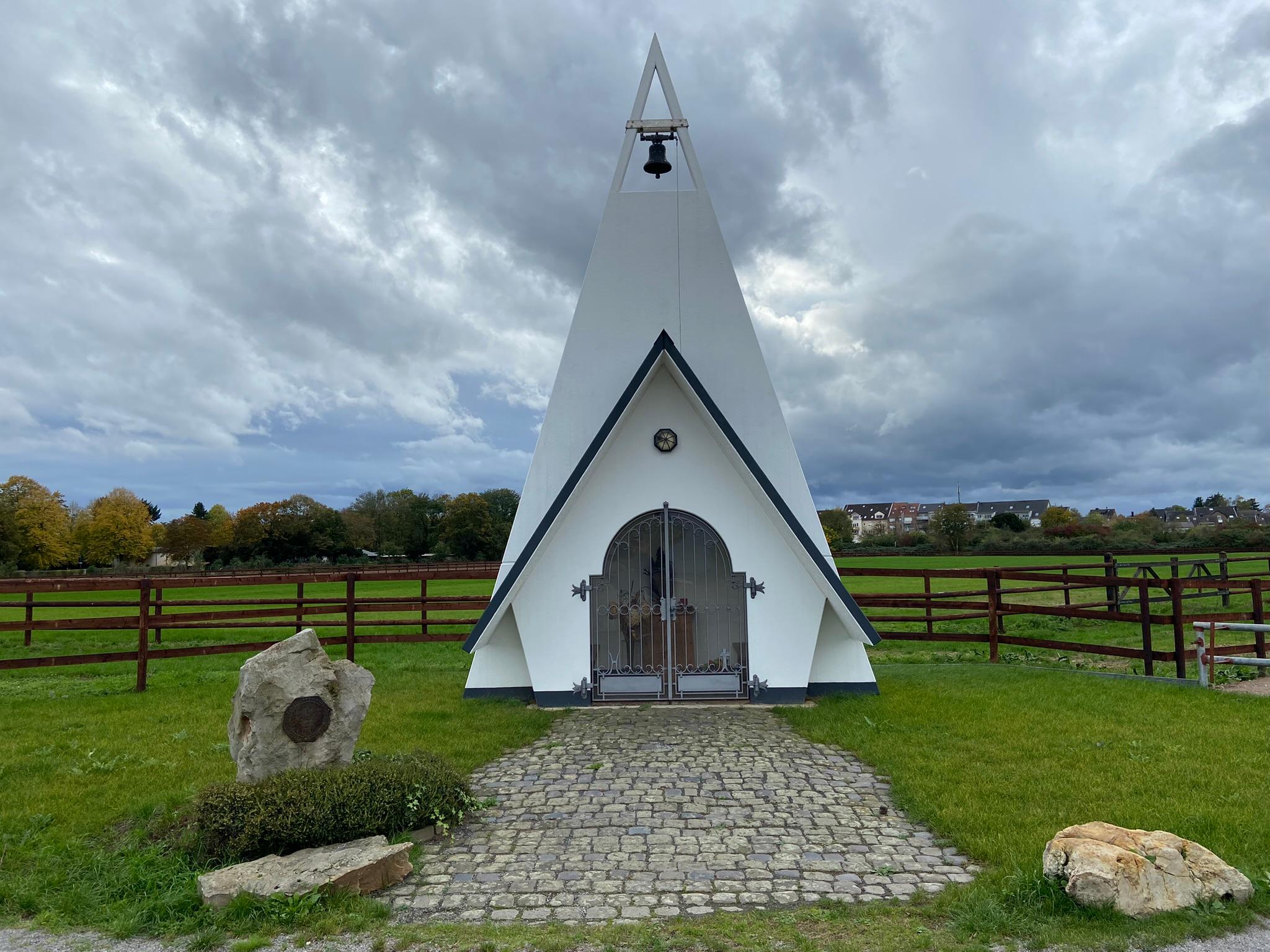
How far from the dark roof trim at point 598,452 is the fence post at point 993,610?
13.4 feet

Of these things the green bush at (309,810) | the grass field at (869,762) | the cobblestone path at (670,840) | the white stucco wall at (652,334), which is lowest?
the cobblestone path at (670,840)

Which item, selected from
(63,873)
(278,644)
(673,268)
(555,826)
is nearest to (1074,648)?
(673,268)

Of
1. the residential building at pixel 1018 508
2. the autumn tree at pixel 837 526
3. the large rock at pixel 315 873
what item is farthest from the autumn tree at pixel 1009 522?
the large rock at pixel 315 873

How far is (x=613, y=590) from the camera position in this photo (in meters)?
9.75

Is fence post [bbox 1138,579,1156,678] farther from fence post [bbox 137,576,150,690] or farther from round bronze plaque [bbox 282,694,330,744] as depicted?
fence post [bbox 137,576,150,690]

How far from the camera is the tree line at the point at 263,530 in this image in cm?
5081

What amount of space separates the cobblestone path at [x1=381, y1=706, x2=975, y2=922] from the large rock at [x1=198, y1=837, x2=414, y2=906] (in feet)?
0.50

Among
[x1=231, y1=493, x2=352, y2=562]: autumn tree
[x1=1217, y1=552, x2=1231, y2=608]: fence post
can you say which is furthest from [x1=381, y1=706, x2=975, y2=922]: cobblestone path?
[x1=231, y1=493, x2=352, y2=562]: autumn tree

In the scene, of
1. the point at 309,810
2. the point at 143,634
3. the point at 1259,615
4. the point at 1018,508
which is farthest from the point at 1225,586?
the point at 1018,508

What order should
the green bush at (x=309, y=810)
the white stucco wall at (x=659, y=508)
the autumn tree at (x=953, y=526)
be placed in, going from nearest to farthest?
the green bush at (x=309, y=810)
the white stucco wall at (x=659, y=508)
the autumn tree at (x=953, y=526)

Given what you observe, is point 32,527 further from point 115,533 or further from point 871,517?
point 871,517

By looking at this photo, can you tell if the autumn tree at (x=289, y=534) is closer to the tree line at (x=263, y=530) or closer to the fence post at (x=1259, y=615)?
the tree line at (x=263, y=530)

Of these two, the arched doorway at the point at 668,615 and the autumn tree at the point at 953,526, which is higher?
the autumn tree at the point at 953,526

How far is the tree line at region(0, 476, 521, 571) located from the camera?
50.8 metres
